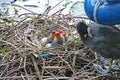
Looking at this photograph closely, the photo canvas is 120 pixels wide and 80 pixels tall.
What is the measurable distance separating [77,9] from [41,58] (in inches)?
48.3

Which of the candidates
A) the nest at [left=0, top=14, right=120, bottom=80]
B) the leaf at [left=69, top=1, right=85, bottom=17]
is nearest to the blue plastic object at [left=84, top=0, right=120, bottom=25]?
the nest at [left=0, top=14, right=120, bottom=80]

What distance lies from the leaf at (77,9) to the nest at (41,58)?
1.49ft

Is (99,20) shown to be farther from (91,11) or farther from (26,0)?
(26,0)

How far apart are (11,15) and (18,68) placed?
1181 mm

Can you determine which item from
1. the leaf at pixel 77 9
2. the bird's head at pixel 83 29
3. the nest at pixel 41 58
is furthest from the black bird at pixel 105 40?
the leaf at pixel 77 9

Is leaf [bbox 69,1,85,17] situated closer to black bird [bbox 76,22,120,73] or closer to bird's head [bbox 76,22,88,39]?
bird's head [bbox 76,22,88,39]

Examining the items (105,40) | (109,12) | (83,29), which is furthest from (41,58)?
(109,12)

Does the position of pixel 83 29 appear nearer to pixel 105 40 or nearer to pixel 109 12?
pixel 105 40

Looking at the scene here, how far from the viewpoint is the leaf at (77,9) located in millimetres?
4088

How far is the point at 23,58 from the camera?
312 cm

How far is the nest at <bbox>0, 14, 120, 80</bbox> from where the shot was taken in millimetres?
2971

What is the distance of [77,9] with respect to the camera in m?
4.18

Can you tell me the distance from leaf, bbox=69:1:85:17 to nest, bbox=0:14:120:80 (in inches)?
17.8

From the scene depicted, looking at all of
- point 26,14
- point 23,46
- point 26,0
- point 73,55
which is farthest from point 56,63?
point 26,0
